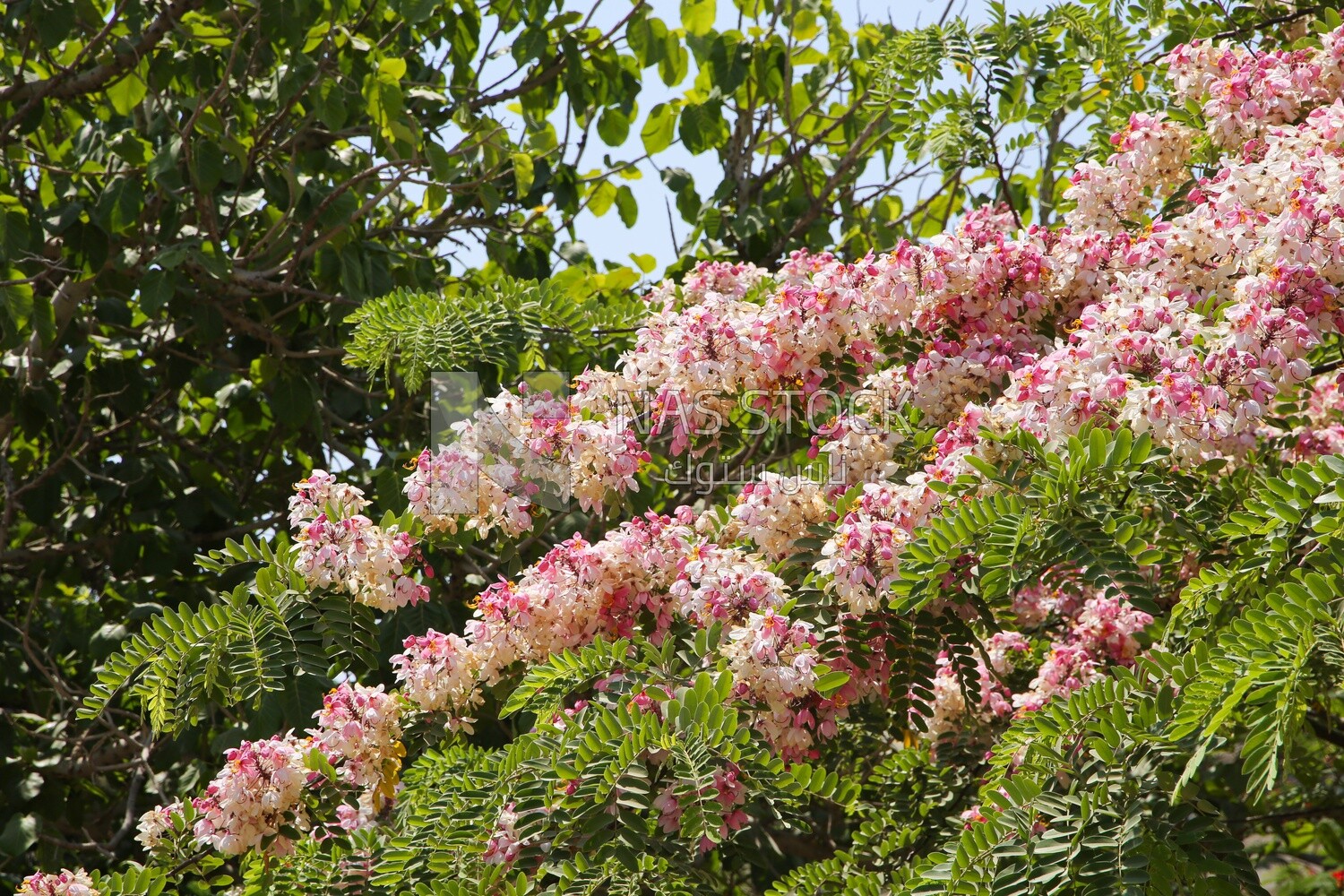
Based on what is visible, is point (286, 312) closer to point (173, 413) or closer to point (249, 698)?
point (173, 413)

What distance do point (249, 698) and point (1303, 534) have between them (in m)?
2.06

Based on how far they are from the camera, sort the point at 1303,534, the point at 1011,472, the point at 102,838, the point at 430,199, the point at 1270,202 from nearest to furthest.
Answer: the point at 1303,534 < the point at 1011,472 < the point at 1270,202 < the point at 430,199 < the point at 102,838

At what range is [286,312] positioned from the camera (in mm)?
4609

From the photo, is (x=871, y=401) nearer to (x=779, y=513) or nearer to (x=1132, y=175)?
(x=779, y=513)

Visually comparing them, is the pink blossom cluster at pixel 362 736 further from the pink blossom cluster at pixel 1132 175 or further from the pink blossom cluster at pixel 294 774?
the pink blossom cluster at pixel 1132 175

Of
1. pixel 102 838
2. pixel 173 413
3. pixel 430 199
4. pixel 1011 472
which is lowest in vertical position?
pixel 102 838

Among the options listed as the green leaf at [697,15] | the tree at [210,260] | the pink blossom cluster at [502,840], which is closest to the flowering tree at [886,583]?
the pink blossom cluster at [502,840]

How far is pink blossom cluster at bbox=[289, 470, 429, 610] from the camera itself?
2.78 meters

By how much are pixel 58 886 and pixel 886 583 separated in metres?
1.78

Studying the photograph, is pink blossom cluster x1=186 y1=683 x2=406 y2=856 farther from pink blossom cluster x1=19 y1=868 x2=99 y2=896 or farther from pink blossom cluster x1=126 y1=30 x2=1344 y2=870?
pink blossom cluster x1=19 y1=868 x2=99 y2=896

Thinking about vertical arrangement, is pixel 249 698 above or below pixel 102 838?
above

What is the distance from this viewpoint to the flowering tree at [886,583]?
203 centimetres

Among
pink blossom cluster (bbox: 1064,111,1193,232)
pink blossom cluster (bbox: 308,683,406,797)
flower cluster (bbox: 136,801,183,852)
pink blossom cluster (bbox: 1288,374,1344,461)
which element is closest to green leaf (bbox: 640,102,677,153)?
pink blossom cluster (bbox: 1064,111,1193,232)

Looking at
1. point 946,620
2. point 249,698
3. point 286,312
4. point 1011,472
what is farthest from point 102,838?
point 1011,472
